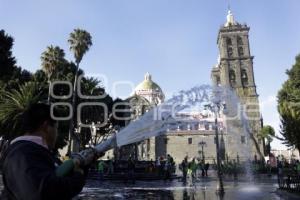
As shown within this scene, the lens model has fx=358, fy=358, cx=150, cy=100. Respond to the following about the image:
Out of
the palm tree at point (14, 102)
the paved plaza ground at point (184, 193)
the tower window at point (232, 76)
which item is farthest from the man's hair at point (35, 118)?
the tower window at point (232, 76)

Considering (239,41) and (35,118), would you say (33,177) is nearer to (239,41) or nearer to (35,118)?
(35,118)

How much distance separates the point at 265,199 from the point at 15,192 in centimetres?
1342

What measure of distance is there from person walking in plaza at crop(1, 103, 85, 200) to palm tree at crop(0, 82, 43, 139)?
33.0 metres

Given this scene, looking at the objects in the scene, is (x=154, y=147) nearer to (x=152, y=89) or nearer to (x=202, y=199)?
(x=152, y=89)

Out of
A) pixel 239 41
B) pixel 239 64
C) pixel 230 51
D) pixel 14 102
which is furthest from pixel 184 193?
pixel 239 41

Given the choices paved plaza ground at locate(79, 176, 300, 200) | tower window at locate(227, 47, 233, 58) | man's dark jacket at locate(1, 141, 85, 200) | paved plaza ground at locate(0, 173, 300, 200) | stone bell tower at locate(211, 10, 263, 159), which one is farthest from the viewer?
tower window at locate(227, 47, 233, 58)

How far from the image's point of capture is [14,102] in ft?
114

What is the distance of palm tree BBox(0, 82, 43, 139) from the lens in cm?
3441

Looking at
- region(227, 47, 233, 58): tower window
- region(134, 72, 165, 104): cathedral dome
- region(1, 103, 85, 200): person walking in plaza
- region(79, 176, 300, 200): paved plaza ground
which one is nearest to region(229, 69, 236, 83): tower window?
region(227, 47, 233, 58): tower window

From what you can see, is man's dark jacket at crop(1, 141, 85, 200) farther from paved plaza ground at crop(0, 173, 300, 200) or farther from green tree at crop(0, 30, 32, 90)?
green tree at crop(0, 30, 32, 90)

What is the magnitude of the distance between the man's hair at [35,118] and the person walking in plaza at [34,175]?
0.07 m

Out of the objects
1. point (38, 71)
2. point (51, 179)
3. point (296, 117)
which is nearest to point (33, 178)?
point (51, 179)

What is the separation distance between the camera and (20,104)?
3441cm

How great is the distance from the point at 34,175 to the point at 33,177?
A: 0.01 m
